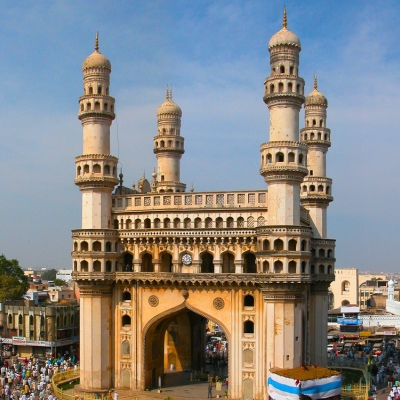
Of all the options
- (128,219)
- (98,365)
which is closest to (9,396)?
(98,365)

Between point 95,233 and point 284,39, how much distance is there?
17.4 meters

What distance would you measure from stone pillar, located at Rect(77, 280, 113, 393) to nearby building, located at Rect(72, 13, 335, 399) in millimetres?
66

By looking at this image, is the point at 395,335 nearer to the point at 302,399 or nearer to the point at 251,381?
the point at 251,381

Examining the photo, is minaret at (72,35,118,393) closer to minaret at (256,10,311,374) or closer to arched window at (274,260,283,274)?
minaret at (256,10,311,374)

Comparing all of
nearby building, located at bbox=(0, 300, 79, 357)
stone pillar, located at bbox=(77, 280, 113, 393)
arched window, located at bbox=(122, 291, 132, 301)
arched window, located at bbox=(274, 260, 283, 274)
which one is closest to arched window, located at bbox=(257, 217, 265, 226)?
arched window, located at bbox=(274, 260, 283, 274)

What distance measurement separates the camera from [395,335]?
64938 mm

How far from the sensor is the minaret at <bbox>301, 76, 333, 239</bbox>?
45656mm

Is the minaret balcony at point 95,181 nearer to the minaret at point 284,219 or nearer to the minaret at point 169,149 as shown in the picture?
the minaret at point 284,219

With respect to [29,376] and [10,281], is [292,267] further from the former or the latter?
[10,281]

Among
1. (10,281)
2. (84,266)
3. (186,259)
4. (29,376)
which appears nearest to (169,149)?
(186,259)

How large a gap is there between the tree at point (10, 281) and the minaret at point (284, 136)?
44.0 m

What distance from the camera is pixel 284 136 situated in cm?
3719

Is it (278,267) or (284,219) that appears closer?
(278,267)

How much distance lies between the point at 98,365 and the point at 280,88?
69.7ft
